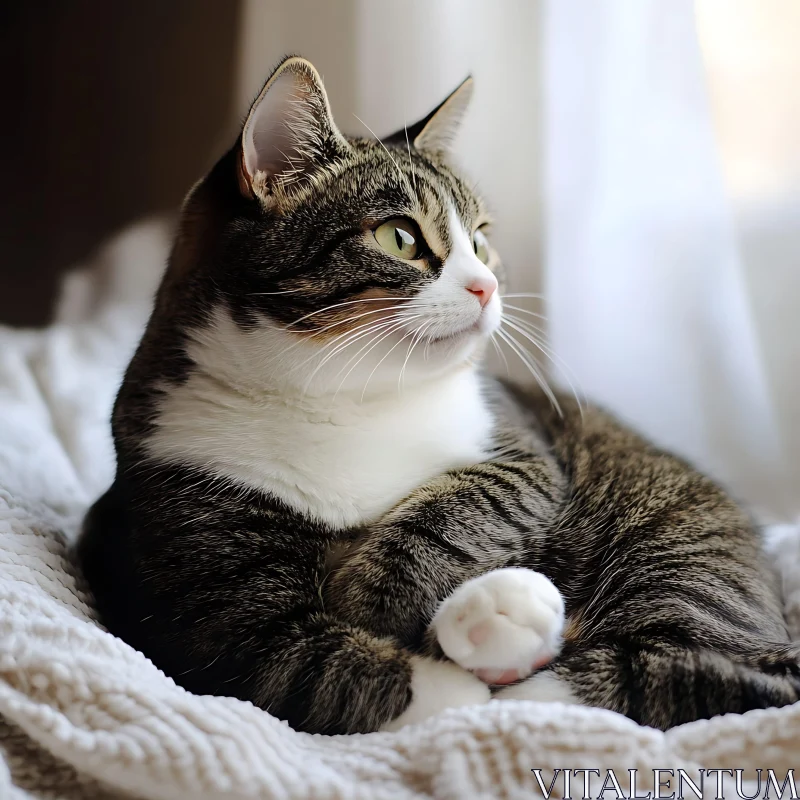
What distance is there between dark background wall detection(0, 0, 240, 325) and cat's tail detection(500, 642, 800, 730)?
5.62 ft

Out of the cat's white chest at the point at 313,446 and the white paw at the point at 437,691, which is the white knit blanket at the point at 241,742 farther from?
the cat's white chest at the point at 313,446

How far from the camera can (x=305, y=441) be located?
94cm

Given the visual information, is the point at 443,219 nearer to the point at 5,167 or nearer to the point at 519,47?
the point at 519,47

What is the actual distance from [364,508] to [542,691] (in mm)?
310

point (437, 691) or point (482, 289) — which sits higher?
point (482, 289)

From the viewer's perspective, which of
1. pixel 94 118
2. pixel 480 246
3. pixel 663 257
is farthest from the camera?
pixel 94 118

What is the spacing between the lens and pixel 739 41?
1387mm

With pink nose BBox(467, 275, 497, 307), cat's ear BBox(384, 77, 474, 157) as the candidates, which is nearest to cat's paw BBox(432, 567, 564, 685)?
pink nose BBox(467, 275, 497, 307)

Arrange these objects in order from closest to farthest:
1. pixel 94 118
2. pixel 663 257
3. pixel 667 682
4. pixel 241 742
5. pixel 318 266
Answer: pixel 241 742, pixel 667 682, pixel 318 266, pixel 663 257, pixel 94 118

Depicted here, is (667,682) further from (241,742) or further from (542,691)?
(241,742)

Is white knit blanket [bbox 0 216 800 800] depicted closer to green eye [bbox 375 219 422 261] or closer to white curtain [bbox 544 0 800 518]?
green eye [bbox 375 219 422 261]

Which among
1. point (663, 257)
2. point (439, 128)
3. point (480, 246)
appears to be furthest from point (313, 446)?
point (663, 257)

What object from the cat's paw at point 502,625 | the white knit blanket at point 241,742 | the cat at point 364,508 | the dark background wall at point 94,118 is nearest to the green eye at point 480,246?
the cat at point 364,508

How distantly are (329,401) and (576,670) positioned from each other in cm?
44
